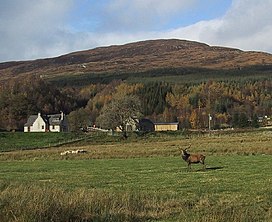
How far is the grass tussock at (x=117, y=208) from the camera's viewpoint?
12.2 metres

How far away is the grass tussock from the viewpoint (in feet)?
40.0

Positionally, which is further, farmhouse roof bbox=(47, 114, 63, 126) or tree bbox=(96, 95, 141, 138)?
farmhouse roof bbox=(47, 114, 63, 126)

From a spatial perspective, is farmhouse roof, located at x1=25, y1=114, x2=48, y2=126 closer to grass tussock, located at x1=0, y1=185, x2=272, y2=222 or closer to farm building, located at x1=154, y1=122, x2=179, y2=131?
farm building, located at x1=154, y1=122, x2=179, y2=131

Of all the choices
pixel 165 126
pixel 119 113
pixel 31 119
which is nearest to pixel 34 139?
pixel 119 113

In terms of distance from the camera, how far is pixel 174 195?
718 inches

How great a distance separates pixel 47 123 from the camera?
437 ft

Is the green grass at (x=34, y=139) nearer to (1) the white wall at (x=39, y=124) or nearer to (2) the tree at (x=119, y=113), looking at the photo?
(2) the tree at (x=119, y=113)

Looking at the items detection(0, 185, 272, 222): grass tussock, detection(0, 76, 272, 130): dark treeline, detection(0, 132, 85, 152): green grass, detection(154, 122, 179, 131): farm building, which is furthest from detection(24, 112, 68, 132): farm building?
detection(0, 185, 272, 222): grass tussock

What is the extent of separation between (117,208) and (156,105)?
579ft

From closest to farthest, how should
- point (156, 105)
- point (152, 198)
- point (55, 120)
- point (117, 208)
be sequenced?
point (117, 208) < point (152, 198) < point (55, 120) < point (156, 105)

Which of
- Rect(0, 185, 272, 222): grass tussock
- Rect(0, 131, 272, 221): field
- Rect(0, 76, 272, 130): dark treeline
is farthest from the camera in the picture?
Rect(0, 76, 272, 130): dark treeline

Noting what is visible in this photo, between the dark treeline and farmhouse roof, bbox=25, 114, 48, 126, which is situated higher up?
the dark treeline

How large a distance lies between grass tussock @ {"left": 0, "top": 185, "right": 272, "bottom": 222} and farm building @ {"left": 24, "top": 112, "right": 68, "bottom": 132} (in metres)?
116

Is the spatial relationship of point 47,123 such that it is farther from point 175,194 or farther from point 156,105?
point 175,194
